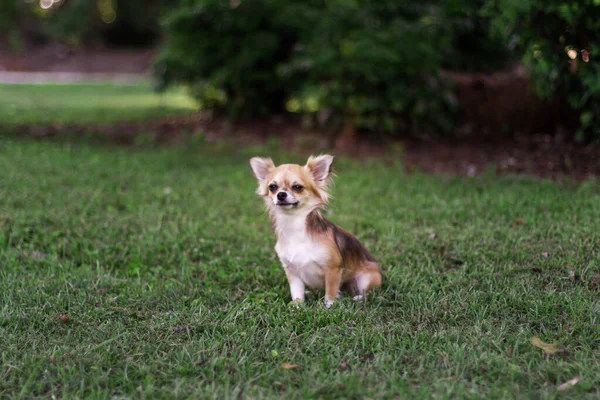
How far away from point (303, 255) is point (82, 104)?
13569mm

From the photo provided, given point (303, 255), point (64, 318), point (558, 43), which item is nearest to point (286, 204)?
point (303, 255)

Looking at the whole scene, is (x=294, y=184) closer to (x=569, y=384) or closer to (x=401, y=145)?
(x=569, y=384)

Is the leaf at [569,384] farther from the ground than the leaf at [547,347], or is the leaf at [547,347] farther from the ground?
the leaf at [569,384]

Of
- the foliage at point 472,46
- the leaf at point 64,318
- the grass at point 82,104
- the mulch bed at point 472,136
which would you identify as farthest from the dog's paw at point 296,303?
the grass at point 82,104

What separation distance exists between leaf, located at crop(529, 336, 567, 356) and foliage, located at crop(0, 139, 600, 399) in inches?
1.8

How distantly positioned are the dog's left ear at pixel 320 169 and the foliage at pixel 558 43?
13.1 feet

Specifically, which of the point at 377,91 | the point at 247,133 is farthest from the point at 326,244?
the point at 247,133

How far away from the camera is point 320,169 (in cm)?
426

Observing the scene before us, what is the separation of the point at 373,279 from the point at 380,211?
206cm

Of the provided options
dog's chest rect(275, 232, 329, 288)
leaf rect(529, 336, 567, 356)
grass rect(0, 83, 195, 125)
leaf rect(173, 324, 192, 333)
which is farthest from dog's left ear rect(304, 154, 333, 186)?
grass rect(0, 83, 195, 125)

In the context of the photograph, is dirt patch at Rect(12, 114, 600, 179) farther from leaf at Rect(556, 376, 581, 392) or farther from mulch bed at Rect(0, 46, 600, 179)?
leaf at Rect(556, 376, 581, 392)

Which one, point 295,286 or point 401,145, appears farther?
point 401,145

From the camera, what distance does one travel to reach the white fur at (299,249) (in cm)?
416

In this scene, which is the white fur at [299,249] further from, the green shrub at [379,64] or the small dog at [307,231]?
the green shrub at [379,64]
